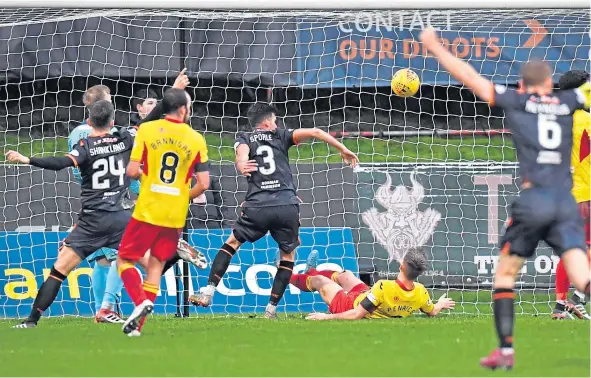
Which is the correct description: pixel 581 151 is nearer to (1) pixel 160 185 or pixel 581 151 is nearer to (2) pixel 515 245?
(2) pixel 515 245

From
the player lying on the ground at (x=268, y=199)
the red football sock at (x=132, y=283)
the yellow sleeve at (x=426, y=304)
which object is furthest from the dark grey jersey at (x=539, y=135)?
the player lying on the ground at (x=268, y=199)

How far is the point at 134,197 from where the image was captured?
13.4 m

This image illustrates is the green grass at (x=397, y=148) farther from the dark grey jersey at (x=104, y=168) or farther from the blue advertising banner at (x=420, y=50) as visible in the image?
the dark grey jersey at (x=104, y=168)

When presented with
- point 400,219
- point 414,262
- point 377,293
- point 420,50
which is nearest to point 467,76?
point 414,262

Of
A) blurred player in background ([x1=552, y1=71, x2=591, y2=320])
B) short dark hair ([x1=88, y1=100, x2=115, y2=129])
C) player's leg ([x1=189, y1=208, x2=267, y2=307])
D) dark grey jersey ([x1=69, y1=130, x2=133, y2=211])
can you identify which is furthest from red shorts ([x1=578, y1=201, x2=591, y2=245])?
short dark hair ([x1=88, y1=100, x2=115, y2=129])

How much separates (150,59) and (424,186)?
180 inches

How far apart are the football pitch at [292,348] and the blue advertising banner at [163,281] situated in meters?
1.90

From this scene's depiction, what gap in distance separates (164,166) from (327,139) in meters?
2.37

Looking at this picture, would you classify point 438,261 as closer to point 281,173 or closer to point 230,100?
point 281,173

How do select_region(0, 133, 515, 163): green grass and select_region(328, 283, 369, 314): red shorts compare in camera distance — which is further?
select_region(0, 133, 515, 163): green grass

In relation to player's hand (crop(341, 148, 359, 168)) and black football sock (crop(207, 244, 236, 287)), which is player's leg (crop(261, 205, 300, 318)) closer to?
black football sock (crop(207, 244, 236, 287))

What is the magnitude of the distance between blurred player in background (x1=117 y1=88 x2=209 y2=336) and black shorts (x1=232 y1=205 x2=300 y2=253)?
212 centimetres

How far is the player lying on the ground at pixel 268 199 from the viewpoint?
1112cm

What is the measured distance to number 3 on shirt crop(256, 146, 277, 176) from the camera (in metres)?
Result: 11.2
